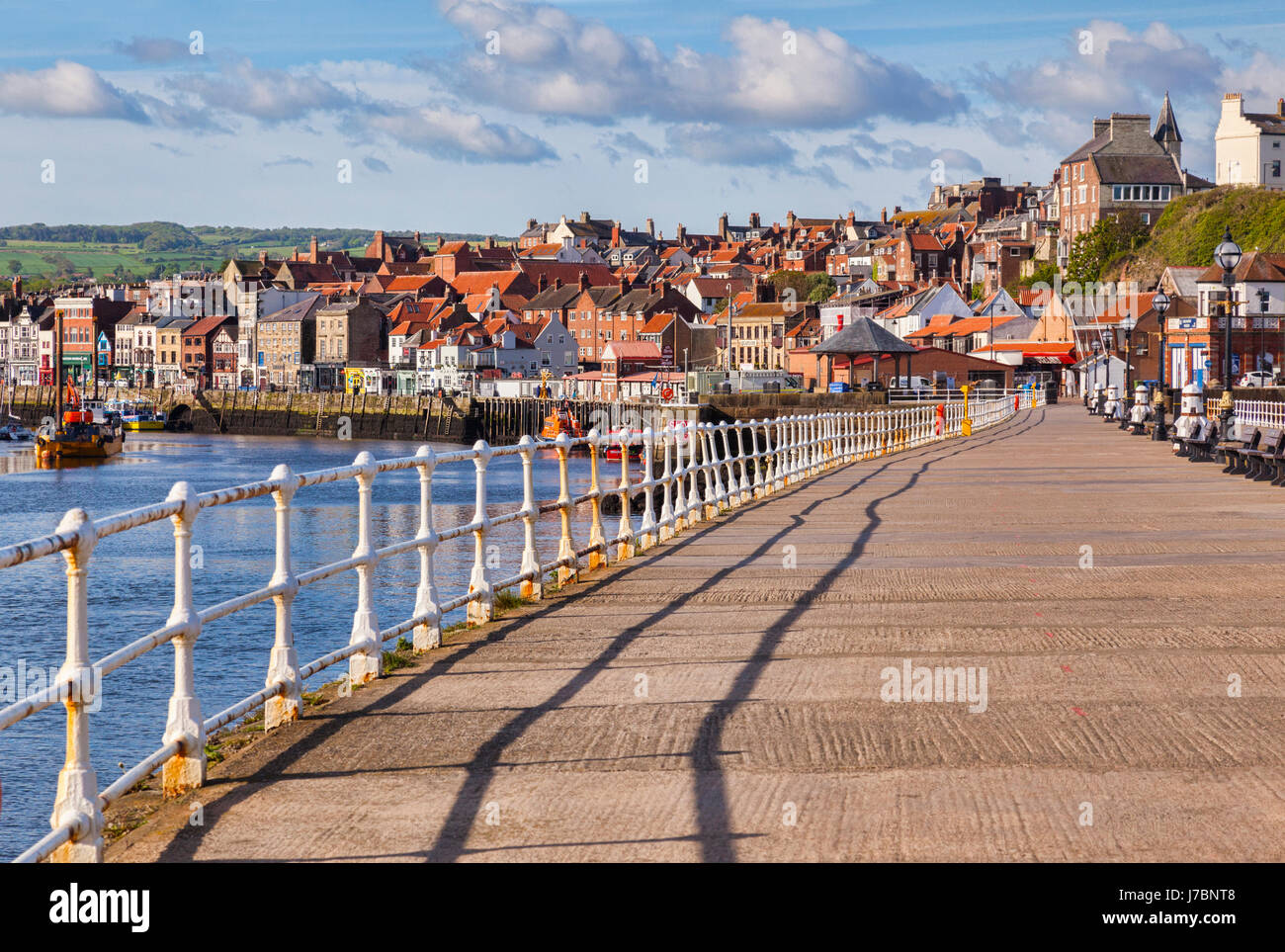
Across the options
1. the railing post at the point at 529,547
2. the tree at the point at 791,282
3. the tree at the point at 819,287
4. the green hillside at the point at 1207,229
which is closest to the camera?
the railing post at the point at 529,547

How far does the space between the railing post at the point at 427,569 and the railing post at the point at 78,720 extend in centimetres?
437

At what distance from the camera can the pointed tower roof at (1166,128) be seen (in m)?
155

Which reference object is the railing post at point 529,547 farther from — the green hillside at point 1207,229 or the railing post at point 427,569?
the green hillside at point 1207,229

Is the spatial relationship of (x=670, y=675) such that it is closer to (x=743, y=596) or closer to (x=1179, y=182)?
(x=743, y=596)

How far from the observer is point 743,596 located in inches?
517

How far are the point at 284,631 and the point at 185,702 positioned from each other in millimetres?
1307

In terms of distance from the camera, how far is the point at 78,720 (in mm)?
5680

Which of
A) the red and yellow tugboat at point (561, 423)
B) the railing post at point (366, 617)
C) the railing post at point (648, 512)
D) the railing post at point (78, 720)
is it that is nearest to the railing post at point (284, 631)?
the railing post at point (366, 617)

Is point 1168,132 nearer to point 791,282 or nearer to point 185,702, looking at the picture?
point 791,282

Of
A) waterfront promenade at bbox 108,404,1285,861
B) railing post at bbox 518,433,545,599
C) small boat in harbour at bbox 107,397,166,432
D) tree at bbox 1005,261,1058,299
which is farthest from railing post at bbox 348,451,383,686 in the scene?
tree at bbox 1005,261,1058,299

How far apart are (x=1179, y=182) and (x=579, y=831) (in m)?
153

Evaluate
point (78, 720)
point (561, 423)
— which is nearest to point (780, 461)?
point (78, 720)

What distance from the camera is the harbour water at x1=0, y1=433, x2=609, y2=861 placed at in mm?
20594
